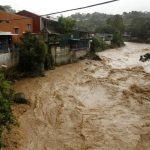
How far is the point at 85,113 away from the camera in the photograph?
1938 cm

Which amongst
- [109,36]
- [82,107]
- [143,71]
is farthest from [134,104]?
[109,36]

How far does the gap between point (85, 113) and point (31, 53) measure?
35.4 feet

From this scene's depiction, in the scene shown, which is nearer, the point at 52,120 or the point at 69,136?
the point at 69,136

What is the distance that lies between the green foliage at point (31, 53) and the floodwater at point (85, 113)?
1455mm

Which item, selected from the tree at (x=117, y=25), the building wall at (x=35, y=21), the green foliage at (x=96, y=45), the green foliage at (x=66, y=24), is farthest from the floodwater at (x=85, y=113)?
the tree at (x=117, y=25)

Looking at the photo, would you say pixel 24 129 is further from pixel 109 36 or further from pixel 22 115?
pixel 109 36

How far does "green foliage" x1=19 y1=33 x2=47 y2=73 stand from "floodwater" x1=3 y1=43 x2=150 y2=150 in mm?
1455

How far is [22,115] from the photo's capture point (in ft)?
60.3

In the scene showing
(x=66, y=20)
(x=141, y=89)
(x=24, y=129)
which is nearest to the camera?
(x=24, y=129)

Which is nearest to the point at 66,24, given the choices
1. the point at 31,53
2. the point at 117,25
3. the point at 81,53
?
the point at 81,53

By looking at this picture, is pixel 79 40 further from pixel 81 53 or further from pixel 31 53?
pixel 31 53

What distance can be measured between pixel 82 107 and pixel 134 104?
3.91 meters

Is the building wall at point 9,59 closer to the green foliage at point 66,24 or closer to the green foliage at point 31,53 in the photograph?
the green foliage at point 31,53

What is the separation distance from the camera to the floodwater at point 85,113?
592 inches
